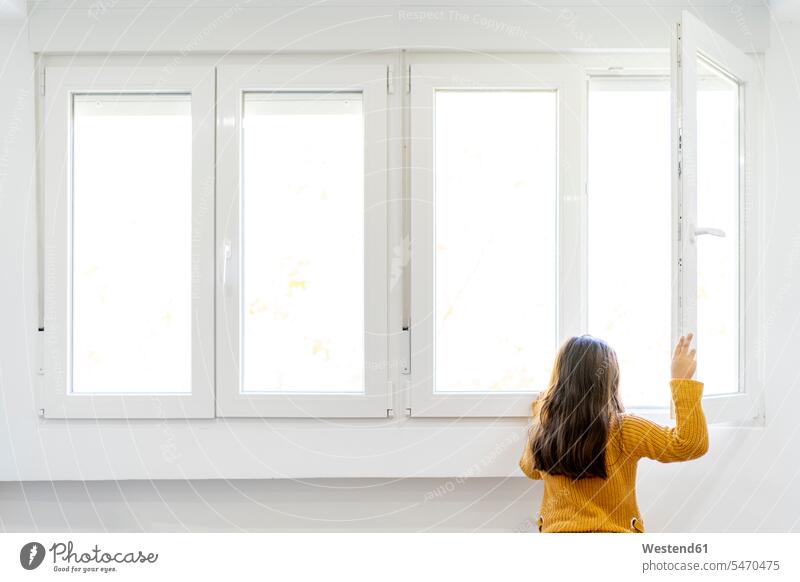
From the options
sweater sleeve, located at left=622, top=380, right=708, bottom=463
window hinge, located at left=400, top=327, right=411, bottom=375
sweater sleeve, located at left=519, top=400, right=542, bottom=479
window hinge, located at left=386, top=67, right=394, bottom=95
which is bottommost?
sweater sleeve, located at left=519, top=400, right=542, bottom=479

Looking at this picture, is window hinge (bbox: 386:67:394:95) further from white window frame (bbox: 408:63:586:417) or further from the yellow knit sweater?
the yellow knit sweater

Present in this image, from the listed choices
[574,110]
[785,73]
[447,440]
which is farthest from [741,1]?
[447,440]

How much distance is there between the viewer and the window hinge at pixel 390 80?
1.89 meters

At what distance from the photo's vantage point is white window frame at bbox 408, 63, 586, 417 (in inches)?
74.4

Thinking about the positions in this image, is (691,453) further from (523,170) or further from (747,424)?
(523,170)

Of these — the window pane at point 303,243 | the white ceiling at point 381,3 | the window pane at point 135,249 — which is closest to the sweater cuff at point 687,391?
the window pane at point 303,243

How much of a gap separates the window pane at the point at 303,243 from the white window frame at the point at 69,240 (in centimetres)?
11

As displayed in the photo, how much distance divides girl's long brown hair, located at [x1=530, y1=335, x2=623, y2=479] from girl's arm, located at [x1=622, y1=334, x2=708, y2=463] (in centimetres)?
6

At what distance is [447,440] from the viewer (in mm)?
1865

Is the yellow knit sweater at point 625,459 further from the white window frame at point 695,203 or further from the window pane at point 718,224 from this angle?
the window pane at point 718,224
